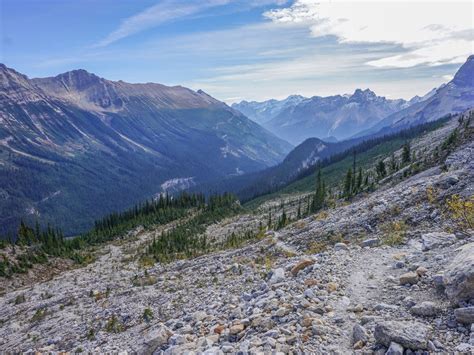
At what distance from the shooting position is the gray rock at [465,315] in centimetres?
1014

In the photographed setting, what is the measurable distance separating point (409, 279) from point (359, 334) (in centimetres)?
447

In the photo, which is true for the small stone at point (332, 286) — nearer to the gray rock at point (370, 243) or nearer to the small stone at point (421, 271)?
the small stone at point (421, 271)

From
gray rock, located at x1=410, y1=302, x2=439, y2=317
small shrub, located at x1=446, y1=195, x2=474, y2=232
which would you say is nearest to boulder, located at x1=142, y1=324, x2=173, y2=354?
gray rock, located at x1=410, y1=302, x2=439, y2=317

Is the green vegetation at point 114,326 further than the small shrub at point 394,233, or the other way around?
the small shrub at point 394,233

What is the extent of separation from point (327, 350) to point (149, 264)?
44934mm

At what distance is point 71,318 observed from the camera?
89.8 ft

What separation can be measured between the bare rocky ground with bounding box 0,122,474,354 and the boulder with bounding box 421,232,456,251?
2.2 inches

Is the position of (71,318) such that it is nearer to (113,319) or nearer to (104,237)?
(113,319)

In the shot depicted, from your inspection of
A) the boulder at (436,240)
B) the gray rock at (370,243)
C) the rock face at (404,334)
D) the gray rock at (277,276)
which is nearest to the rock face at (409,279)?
the rock face at (404,334)

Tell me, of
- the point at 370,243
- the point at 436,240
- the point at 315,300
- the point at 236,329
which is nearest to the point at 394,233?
the point at 370,243

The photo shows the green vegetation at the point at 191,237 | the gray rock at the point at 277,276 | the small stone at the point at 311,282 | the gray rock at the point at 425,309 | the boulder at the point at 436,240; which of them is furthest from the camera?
the green vegetation at the point at 191,237

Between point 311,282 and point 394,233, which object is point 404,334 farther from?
point 394,233

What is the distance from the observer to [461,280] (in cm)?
1109

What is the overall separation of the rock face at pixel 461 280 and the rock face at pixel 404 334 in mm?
1799
